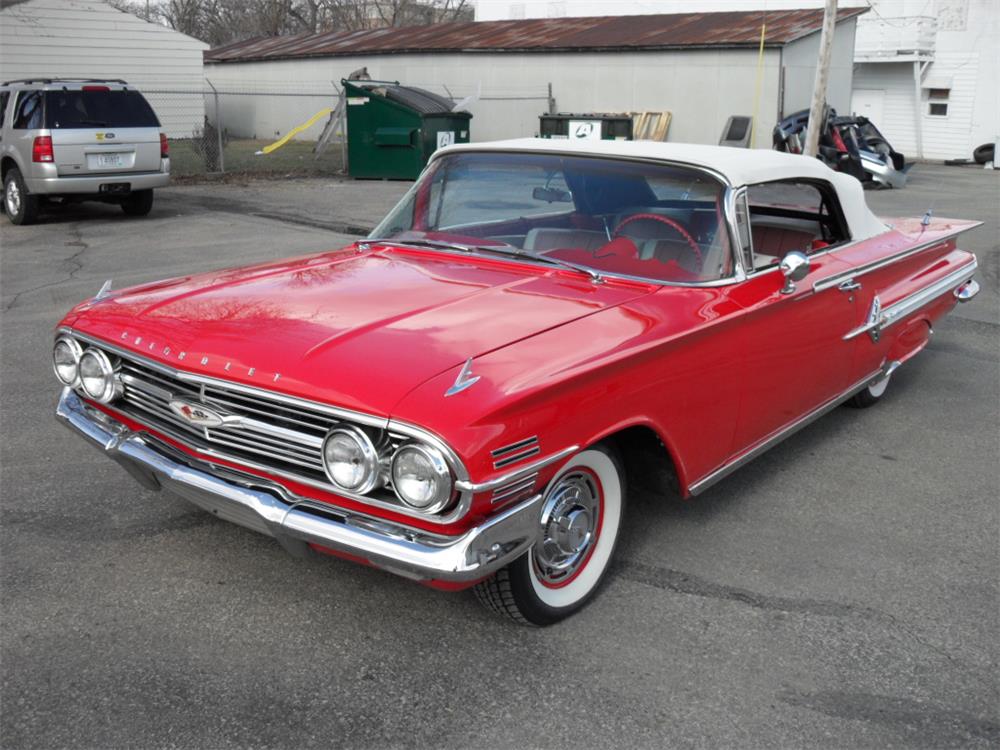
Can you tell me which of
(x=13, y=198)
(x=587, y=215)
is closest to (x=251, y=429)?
(x=587, y=215)

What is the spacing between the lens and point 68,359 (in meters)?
3.71

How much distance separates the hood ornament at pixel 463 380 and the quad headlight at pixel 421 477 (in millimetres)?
178

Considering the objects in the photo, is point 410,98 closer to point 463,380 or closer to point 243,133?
point 243,133

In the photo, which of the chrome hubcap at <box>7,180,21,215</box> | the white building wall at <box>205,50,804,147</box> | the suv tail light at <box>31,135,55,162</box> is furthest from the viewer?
the white building wall at <box>205,50,804,147</box>

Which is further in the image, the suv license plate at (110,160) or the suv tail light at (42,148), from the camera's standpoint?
the suv license plate at (110,160)

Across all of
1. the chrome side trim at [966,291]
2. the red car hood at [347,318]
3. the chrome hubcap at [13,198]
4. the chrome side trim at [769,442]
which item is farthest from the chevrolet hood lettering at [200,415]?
the chrome hubcap at [13,198]

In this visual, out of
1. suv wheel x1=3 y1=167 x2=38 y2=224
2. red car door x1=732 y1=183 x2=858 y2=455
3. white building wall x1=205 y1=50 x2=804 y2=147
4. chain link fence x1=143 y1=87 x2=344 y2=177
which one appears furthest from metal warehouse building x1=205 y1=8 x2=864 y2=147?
red car door x1=732 y1=183 x2=858 y2=455

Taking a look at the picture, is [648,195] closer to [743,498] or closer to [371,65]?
[743,498]

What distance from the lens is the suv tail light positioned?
38.5 ft

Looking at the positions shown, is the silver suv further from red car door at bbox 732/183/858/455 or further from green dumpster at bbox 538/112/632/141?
red car door at bbox 732/183/858/455

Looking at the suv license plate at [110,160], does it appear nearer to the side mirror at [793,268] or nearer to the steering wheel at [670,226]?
the steering wheel at [670,226]

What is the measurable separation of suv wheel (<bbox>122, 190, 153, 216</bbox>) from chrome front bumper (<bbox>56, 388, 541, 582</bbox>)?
420 inches

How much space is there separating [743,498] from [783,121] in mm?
16764

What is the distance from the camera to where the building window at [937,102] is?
27250 mm
